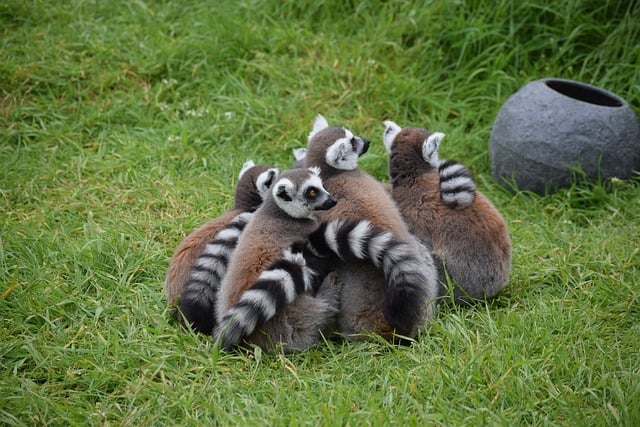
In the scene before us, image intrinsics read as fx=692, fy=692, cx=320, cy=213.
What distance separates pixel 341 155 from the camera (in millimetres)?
4145

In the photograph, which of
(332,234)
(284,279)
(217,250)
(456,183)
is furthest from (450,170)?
(217,250)

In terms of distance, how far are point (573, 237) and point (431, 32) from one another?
9.40 ft

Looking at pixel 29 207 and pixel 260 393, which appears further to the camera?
pixel 29 207

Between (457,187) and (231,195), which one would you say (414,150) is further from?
(231,195)

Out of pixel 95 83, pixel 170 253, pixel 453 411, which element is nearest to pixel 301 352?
pixel 453 411

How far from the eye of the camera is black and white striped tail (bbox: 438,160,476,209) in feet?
13.2

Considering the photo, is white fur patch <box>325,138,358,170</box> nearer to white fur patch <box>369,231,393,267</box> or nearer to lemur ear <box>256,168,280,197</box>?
lemur ear <box>256,168,280,197</box>

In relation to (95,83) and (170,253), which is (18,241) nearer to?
(170,253)

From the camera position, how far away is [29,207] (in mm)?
5156

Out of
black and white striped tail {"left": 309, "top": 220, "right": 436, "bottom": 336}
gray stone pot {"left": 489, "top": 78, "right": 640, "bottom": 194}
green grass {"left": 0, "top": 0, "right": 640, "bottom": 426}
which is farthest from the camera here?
gray stone pot {"left": 489, "top": 78, "right": 640, "bottom": 194}

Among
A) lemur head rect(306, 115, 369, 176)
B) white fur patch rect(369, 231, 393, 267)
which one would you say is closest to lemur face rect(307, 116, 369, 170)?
lemur head rect(306, 115, 369, 176)

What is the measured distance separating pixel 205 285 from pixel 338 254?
0.76 metres

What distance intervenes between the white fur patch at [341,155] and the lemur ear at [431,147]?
0.46 meters

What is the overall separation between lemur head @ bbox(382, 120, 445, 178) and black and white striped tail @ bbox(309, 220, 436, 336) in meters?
0.90
